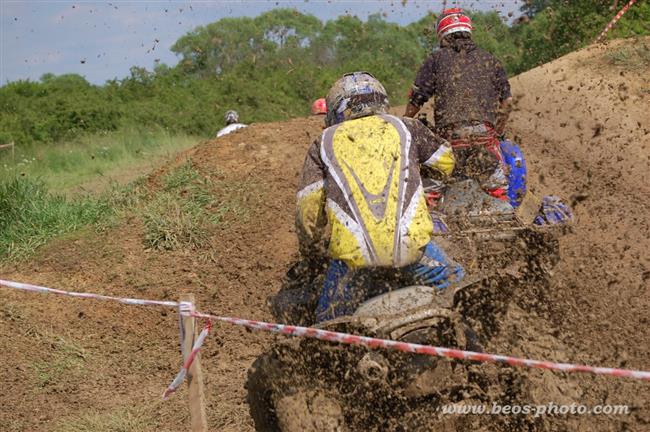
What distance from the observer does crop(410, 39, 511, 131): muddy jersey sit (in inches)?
251

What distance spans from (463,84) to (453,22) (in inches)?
21.9

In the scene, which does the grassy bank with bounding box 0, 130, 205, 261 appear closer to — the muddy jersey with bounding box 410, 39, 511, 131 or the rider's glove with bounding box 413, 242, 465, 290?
the muddy jersey with bounding box 410, 39, 511, 131

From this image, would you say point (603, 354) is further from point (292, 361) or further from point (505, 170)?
point (292, 361)

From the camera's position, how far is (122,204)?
33.7 ft

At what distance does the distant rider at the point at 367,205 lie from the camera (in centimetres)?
375

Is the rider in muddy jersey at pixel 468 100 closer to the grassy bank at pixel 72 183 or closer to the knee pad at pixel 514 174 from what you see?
the knee pad at pixel 514 174

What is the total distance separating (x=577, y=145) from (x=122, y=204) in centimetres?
645

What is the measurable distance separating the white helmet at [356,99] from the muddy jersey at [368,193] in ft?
0.51

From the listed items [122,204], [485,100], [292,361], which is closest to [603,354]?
[485,100]

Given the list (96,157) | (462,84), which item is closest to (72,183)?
(96,157)

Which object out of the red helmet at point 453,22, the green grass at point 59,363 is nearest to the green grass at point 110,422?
the green grass at point 59,363

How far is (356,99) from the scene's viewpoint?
435 cm

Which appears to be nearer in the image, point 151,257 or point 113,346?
point 113,346

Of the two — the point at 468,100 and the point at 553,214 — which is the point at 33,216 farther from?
the point at 553,214
